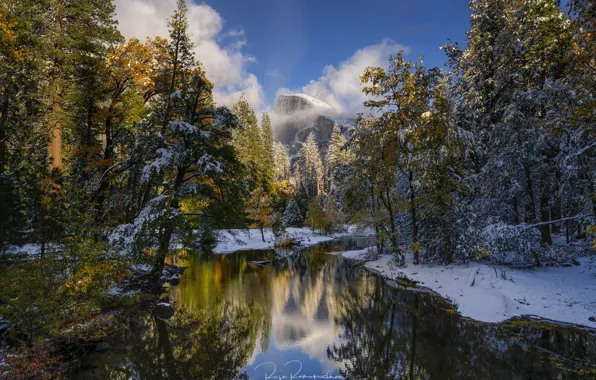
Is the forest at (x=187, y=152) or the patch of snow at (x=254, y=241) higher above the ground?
the forest at (x=187, y=152)

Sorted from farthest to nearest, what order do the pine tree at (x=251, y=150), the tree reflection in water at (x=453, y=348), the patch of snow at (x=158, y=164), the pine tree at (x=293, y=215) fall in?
the pine tree at (x=293, y=215) → the pine tree at (x=251, y=150) → the patch of snow at (x=158, y=164) → the tree reflection in water at (x=453, y=348)

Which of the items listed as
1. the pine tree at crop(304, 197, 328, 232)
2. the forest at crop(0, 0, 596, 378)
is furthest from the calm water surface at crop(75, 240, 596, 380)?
the pine tree at crop(304, 197, 328, 232)

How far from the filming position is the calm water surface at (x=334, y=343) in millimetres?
8445

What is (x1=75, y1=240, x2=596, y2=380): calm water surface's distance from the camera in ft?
27.7

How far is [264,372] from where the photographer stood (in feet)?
28.6

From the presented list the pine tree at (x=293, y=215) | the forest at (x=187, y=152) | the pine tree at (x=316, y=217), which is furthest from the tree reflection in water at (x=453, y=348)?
the pine tree at (x=293, y=215)

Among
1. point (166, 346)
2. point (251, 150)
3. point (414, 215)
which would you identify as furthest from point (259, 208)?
point (166, 346)

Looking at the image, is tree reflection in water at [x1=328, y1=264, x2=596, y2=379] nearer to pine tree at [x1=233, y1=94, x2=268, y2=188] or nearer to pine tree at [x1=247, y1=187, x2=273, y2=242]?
pine tree at [x1=247, y1=187, x2=273, y2=242]

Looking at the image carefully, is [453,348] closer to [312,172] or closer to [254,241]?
[254,241]

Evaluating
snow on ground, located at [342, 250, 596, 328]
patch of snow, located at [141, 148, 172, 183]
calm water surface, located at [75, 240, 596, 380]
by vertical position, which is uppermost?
patch of snow, located at [141, 148, 172, 183]

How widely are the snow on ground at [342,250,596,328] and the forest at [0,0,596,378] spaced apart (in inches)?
46.9

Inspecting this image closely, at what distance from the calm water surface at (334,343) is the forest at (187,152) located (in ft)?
6.84

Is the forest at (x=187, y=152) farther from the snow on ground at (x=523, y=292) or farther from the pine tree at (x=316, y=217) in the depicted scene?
the pine tree at (x=316, y=217)

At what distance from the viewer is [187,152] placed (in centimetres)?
1486
